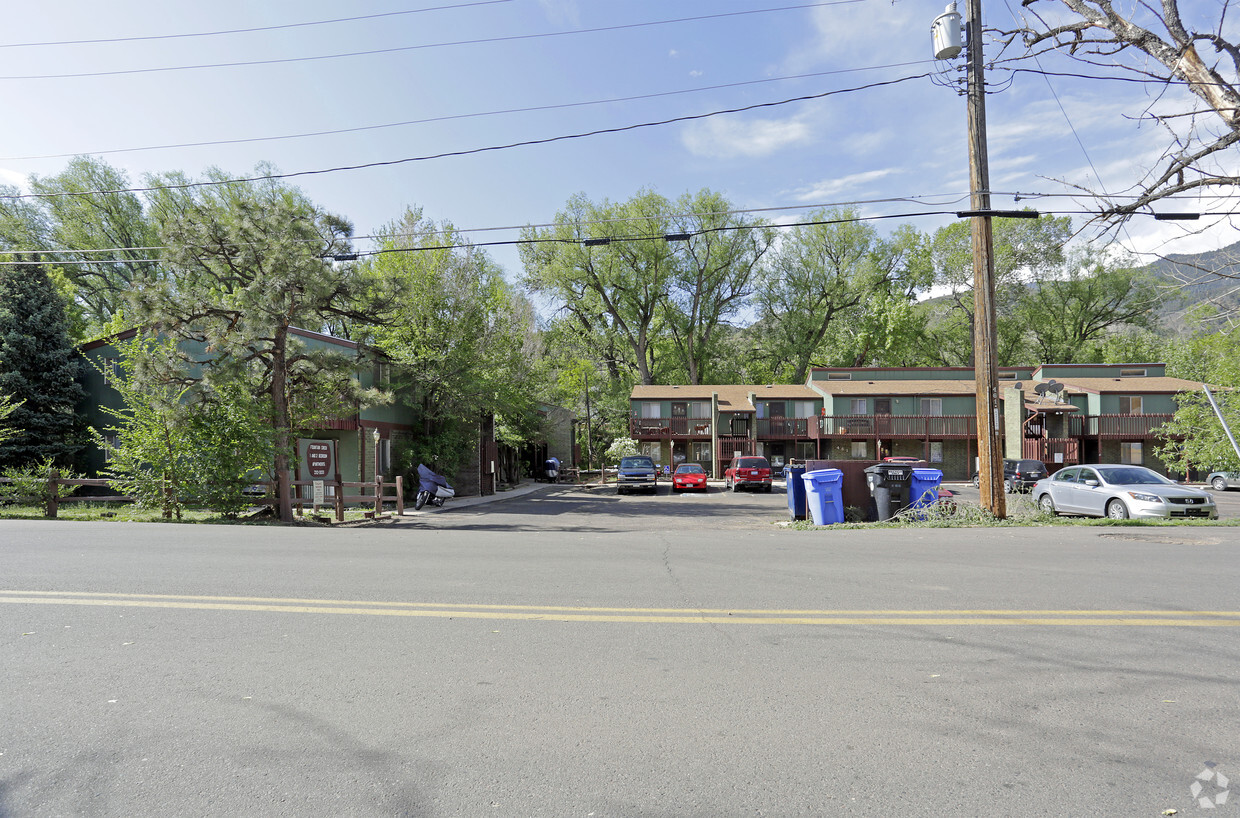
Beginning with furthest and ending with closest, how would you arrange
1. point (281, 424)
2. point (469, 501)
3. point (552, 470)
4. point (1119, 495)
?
point (552, 470), point (469, 501), point (281, 424), point (1119, 495)

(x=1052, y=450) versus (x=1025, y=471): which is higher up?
Answer: (x=1052, y=450)

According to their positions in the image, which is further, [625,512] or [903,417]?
[903,417]

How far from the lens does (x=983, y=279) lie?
47.6 feet

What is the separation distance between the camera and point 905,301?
177 ft

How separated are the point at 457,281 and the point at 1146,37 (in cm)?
2386

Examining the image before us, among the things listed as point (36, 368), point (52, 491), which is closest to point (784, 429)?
point (36, 368)

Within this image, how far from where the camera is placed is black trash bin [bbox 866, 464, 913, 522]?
1480 cm

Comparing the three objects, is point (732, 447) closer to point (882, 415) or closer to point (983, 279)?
point (882, 415)

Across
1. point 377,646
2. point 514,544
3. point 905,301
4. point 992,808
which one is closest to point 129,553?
point 514,544

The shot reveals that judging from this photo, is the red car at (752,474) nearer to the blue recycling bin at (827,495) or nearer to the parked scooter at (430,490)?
the parked scooter at (430,490)

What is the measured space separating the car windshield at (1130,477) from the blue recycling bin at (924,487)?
3.75 m

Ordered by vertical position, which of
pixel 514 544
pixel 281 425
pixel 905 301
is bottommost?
pixel 514 544

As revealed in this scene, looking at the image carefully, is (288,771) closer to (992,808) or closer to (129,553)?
(992,808)

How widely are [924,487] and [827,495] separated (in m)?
2.25
